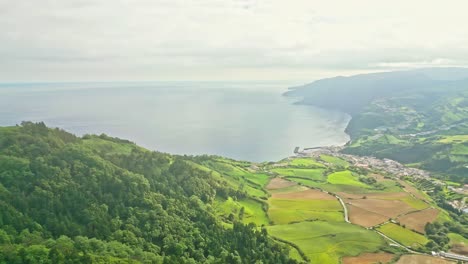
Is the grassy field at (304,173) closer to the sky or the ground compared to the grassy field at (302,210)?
closer to the ground

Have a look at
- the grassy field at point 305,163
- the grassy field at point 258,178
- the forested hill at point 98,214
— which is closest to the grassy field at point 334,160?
the grassy field at point 305,163

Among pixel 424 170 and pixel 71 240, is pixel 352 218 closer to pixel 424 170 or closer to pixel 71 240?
pixel 71 240

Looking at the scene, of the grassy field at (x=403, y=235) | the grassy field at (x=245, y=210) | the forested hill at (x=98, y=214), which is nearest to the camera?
the forested hill at (x=98, y=214)

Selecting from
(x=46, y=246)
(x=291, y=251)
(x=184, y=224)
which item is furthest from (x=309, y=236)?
(x=46, y=246)

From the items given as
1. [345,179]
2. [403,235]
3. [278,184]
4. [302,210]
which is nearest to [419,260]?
[403,235]

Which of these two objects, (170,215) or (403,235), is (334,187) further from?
(170,215)

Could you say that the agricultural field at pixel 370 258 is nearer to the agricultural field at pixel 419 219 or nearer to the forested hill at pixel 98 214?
the forested hill at pixel 98 214

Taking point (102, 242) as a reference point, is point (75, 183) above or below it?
above
